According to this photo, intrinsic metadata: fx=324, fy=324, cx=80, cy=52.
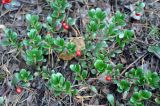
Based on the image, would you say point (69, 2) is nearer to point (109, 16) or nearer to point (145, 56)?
point (109, 16)

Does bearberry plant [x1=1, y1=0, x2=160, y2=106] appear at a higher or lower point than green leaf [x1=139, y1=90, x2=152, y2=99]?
higher

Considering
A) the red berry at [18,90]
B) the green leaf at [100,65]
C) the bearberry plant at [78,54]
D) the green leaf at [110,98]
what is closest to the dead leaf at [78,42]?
the bearberry plant at [78,54]

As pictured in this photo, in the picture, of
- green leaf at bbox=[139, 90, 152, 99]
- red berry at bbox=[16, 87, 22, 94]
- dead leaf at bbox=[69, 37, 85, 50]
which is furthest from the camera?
dead leaf at bbox=[69, 37, 85, 50]

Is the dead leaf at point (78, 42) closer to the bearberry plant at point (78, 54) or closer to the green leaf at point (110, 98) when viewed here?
the bearberry plant at point (78, 54)

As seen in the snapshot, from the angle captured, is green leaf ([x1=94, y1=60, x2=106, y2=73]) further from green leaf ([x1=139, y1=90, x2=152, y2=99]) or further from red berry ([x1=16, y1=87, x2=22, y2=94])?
red berry ([x1=16, y1=87, x2=22, y2=94])

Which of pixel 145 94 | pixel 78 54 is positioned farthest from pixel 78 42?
pixel 145 94

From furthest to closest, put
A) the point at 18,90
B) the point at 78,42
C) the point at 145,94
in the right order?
the point at 78,42 → the point at 18,90 → the point at 145,94

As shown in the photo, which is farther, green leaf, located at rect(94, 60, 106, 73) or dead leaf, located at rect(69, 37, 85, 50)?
dead leaf, located at rect(69, 37, 85, 50)

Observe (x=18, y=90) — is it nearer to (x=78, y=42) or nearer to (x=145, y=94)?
(x=78, y=42)

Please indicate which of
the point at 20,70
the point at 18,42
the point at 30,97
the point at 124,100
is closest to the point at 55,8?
the point at 18,42

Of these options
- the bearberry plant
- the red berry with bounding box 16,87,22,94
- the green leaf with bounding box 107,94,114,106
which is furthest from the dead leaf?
the red berry with bounding box 16,87,22,94

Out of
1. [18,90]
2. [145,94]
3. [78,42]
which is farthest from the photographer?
[78,42]
